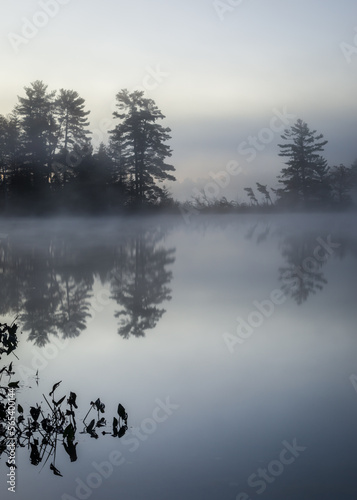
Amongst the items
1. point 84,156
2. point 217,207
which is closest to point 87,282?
point 84,156

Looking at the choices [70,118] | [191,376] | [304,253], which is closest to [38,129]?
[70,118]

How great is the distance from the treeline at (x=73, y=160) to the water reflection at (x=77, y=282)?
15.9m

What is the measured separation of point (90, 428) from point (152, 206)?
38.0m

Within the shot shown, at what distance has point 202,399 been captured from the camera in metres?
6.40

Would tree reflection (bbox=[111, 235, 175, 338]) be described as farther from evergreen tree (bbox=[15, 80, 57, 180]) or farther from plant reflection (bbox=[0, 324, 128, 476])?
evergreen tree (bbox=[15, 80, 57, 180])

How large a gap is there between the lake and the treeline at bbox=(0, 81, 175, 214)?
24.5 meters

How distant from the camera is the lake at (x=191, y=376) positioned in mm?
4766

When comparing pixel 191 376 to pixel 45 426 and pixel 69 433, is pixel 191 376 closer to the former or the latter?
pixel 45 426

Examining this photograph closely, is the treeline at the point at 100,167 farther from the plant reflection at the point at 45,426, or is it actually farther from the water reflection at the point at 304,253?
the plant reflection at the point at 45,426

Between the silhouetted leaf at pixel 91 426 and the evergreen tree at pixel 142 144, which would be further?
the evergreen tree at pixel 142 144

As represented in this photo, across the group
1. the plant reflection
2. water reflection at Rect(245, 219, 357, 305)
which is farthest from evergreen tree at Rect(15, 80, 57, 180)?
the plant reflection

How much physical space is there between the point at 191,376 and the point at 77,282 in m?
7.86

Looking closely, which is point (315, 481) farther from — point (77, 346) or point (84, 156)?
point (84, 156)

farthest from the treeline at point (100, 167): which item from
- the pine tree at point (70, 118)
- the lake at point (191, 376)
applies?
the lake at point (191, 376)
